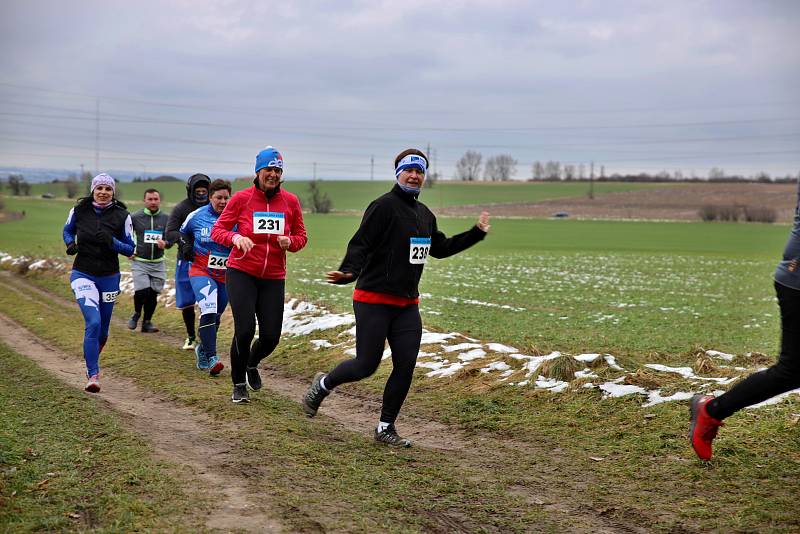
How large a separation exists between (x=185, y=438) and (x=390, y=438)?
1.69 metres

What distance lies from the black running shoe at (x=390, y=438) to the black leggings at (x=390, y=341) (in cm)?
9

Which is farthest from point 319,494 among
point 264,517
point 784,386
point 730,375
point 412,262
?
point 730,375

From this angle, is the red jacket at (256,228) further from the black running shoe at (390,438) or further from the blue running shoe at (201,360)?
the blue running shoe at (201,360)

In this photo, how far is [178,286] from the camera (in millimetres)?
12164

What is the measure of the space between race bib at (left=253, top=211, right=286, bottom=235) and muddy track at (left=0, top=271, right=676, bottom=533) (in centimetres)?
186

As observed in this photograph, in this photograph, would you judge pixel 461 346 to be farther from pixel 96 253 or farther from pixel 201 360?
pixel 96 253

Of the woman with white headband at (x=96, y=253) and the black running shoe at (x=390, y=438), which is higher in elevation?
the woman with white headband at (x=96, y=253)

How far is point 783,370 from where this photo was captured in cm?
519

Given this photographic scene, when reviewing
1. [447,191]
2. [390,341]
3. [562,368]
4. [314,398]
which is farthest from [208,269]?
[447,191]

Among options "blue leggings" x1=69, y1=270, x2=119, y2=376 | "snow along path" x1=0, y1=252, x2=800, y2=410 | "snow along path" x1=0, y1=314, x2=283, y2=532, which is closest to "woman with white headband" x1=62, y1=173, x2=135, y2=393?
"blue leggings" x1=69, y1=270, x2=119, y2=376

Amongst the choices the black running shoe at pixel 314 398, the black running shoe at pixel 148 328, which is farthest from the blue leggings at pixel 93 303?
the black running shoe at pixel 148 328

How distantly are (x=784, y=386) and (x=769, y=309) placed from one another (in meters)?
16.5

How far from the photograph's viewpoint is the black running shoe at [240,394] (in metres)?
8.24

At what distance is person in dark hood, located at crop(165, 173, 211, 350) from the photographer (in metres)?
11.5
